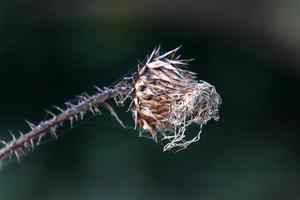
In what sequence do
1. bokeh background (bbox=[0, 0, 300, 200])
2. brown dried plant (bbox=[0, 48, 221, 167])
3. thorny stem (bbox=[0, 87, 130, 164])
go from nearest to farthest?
1. thorny stem (bbox=[0, 87, 130, 164])
2. brown dried plant (bbox=[0, 48, 221, 167])
3. bokeh background (bbox=[0, 0, 300, 200])

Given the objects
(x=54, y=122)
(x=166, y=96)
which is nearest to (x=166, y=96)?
(x=166, y=96)

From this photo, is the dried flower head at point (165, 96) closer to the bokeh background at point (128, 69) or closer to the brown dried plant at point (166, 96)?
the brown dried plant at point (166, 96)

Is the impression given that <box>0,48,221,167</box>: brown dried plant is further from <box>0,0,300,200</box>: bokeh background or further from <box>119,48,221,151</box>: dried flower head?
<box>0,0,300,200</box>: bokeh background

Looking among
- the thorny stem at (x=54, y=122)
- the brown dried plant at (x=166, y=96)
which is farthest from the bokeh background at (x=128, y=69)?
the thorny stem at (x=54, y=122)

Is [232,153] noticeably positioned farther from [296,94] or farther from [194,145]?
[296,94]

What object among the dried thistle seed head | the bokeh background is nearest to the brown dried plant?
the dried thistle seed head

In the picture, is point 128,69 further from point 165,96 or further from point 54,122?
point 54,122
